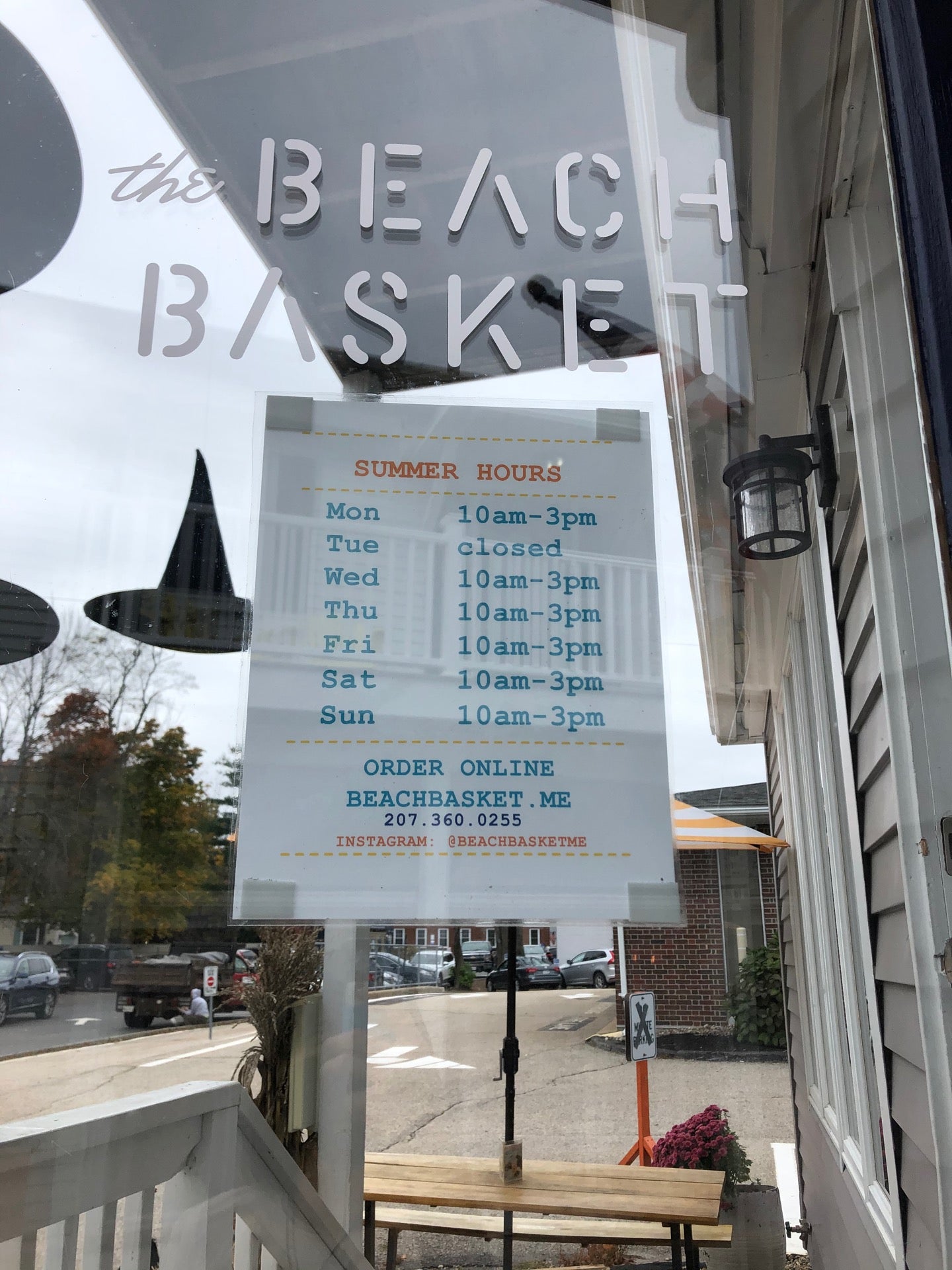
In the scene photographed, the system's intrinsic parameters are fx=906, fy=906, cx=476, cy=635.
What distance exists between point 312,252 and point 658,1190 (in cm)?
116

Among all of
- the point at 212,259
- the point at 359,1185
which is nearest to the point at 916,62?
the point at 212,259

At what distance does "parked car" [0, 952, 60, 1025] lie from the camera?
0.95m

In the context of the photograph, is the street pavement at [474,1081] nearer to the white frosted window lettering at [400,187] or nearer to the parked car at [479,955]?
the parked car at [479,955]

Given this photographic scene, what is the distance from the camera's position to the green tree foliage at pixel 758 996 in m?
0.99

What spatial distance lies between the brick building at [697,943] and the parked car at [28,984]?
0.60m

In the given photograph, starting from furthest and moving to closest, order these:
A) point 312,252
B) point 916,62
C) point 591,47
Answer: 1. point 591,47
2. point 312,252
3. point 916,62

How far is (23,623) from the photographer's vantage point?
104cm

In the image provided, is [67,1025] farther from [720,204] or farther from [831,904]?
[720,204]

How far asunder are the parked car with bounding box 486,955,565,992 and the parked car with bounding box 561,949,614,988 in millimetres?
12

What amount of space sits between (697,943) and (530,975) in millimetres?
183

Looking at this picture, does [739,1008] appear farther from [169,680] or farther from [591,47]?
[591,47]

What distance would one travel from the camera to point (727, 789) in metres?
1.02

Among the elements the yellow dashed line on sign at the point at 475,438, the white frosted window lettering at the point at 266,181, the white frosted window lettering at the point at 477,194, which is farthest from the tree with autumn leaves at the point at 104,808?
the white frosted window lettering at the point at 477,194

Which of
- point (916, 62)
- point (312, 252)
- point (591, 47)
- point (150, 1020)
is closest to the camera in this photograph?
point (916, 62)
